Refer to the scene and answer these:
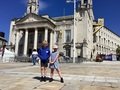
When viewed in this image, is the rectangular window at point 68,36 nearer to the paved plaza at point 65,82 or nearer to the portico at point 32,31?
the portico at point 32,31

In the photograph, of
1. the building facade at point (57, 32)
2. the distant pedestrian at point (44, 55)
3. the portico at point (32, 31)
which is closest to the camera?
the distant pedestrian at point (44, 55)

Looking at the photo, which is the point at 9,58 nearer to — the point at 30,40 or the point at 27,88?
the point at 30,40

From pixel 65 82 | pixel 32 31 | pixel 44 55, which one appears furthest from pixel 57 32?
pixel 65 82

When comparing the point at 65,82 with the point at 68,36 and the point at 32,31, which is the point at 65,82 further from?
the point at 32,31

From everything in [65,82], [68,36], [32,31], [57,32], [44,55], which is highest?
[32,31]

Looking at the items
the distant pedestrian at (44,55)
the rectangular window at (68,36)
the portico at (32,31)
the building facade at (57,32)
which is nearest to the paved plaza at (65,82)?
the distant pedestrian at (44,55)

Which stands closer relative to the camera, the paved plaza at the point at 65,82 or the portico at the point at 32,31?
the paved plaza at the point at 65,82

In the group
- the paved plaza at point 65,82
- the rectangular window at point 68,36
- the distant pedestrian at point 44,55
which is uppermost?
the rectangular window at point 68,36

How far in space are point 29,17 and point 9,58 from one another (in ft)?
70.1

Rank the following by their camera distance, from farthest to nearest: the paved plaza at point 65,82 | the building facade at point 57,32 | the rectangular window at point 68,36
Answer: the rectangular window at point 68,36
the building facade at point 57,32
the paved plaza at point 65,82

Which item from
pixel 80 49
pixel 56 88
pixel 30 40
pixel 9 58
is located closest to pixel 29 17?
pixel 30 40

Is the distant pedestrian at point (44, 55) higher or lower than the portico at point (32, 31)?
lower

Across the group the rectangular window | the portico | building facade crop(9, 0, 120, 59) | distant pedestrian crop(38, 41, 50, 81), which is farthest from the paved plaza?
the rectangular window

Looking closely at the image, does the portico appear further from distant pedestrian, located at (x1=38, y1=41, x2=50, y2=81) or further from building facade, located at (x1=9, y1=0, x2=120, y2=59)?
distant pedestrian, located at (x1=38, y1=41, x2=50, y2=81)
